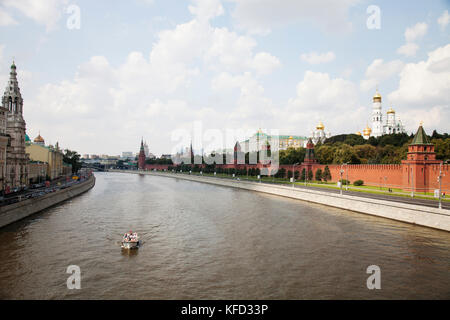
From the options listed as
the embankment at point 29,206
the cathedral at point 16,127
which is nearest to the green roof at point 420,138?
the embankment at point 29,206

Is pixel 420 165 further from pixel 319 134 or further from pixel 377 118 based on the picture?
pixel 319 134

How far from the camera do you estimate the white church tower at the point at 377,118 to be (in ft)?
388

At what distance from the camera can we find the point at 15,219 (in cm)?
2722

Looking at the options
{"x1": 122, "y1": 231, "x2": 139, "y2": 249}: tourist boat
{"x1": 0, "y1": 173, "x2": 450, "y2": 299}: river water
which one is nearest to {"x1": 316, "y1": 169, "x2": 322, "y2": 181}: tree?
{"x1": 0, "y1": 173, "x2": 450, "y2": 299}: river water

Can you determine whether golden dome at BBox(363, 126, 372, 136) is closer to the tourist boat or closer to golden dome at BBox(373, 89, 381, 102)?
golden dome at BBox(373, 89, 381, 102)

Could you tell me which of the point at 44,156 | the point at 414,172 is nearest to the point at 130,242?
the point at 414,172

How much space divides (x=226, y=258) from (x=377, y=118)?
382 ft

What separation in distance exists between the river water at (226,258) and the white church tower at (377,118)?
99.9 metres

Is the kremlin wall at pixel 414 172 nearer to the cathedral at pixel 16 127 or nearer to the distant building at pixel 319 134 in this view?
the cathedral at pixel 16 127

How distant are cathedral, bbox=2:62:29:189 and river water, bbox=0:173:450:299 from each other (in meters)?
19.6

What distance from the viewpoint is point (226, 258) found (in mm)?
18219

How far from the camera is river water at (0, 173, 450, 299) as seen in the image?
13.8 metres
